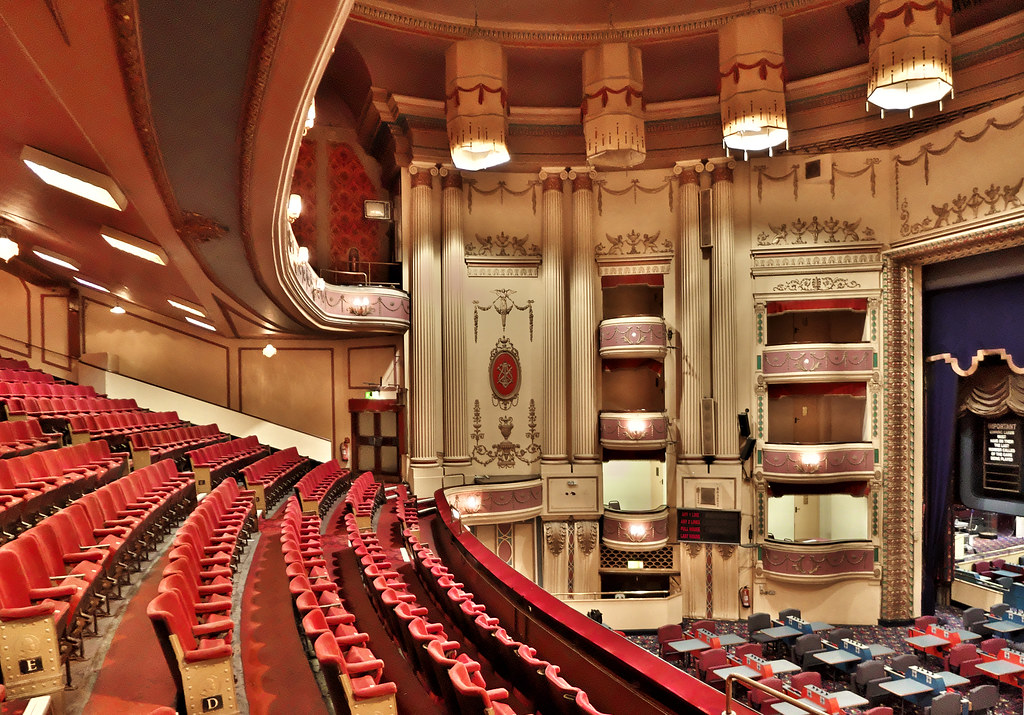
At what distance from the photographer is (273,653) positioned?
6.59ft

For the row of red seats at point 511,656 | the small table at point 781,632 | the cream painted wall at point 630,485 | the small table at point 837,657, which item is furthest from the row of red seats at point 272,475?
the small table at point 837,657

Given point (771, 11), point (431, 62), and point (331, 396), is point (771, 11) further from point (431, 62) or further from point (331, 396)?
point (331, 396)

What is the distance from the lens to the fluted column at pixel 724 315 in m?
6.29

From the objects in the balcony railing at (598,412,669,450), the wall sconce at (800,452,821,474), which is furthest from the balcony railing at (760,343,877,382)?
the balcony railing at (598,412,669,450)

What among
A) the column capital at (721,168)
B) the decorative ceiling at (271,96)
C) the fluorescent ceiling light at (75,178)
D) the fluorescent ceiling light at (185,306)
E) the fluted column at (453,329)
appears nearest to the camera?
the decorative ceiling at (271,96)

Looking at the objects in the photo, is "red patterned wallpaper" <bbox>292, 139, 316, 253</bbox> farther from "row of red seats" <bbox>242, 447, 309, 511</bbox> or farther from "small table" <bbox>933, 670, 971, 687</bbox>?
"small table" <bbox>933, 670, 971, 687</bbox>

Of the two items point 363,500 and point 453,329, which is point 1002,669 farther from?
point 453,329

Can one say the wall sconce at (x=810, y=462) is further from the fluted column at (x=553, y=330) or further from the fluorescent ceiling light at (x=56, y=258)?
Answer: the fluorescent ceiling light at (x=56, y=258)

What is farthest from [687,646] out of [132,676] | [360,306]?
[132,676]

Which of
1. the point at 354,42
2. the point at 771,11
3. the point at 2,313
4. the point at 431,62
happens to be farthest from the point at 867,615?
Answer: the point at 2,313

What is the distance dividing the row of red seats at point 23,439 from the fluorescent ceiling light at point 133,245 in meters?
0.99

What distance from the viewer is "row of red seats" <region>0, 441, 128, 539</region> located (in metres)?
2.24

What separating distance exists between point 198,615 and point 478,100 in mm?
3895

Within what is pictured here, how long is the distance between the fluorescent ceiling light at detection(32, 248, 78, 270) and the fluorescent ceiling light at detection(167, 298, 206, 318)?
671 mm
